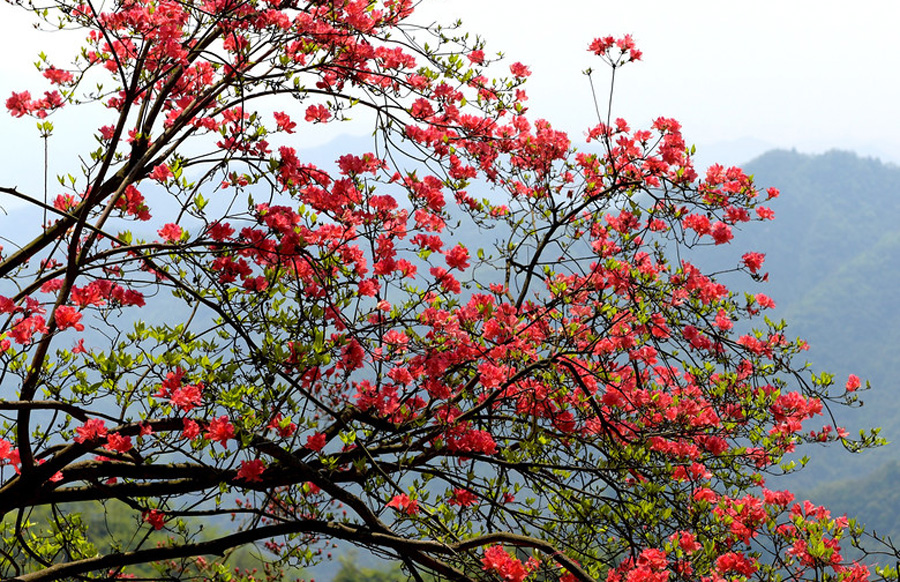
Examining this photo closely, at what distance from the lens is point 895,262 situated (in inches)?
5310

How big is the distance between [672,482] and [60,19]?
4382 mm

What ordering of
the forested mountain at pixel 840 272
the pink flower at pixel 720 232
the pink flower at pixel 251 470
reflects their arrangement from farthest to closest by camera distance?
the forested mountain at pixel 840 272, the pink flower at pixel 720 232, the pink flower at pixel 251 470

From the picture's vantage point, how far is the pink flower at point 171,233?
12.2ft

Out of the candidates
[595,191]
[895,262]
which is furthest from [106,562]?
[895,262]

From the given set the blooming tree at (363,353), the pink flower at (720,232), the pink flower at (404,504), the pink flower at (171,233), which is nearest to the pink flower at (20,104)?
the blooming tree at (363,353)

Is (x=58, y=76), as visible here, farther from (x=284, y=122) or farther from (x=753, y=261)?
(x=753, y=261)

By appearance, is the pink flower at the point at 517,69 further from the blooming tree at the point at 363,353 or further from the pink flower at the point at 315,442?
the pink flower at the point at 315,442

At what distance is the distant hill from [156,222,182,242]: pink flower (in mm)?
107809

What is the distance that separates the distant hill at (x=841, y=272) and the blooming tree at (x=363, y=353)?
345 ft

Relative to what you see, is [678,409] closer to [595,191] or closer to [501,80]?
[595,191]

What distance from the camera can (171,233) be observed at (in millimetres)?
3744

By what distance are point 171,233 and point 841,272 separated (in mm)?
152385

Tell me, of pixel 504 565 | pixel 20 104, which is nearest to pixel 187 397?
pixel 504 565

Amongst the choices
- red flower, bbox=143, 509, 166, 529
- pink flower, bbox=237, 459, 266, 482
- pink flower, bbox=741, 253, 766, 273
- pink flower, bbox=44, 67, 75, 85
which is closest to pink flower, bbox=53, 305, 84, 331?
pink flower, bbox=237, 459, 266, 482
